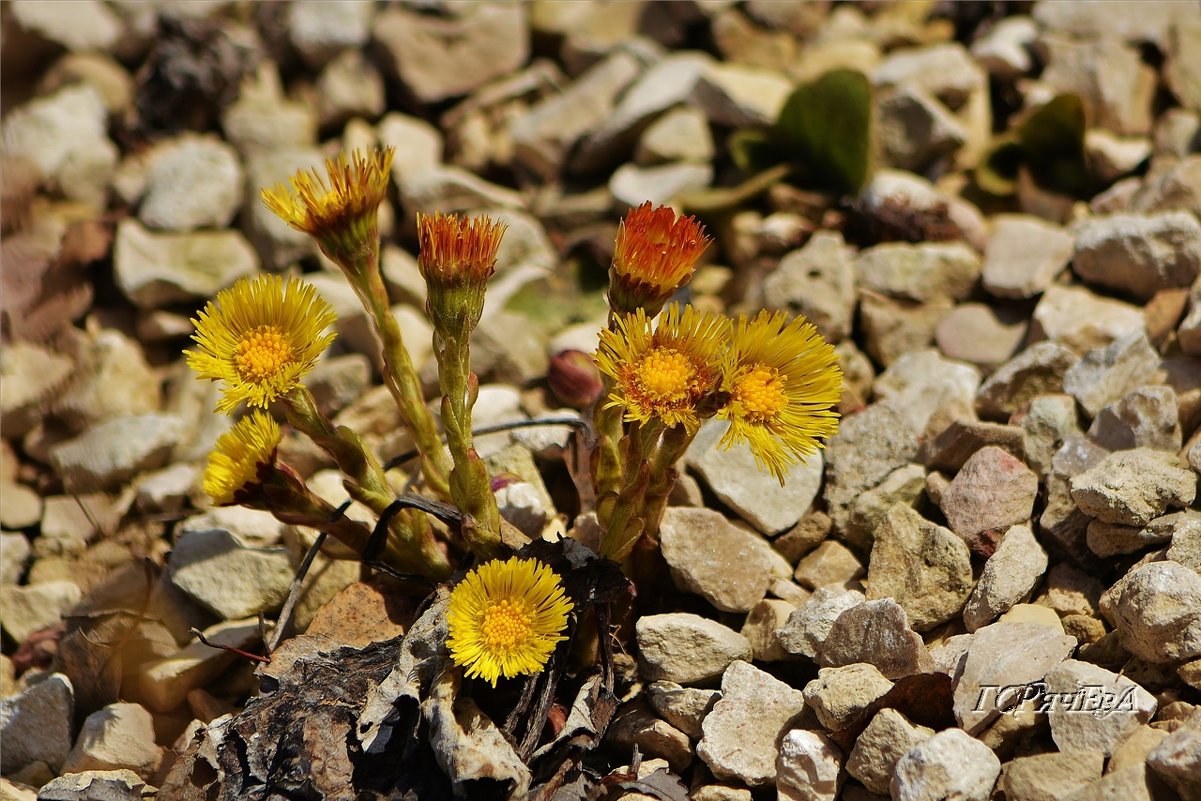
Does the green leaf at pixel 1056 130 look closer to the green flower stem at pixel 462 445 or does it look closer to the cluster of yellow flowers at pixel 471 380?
the cluster of yellow flowers at pixel 471 380

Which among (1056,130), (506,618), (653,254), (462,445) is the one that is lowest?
(506,618)

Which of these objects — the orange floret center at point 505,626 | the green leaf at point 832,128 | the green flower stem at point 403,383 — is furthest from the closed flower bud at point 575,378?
the green leaf at point 832,128

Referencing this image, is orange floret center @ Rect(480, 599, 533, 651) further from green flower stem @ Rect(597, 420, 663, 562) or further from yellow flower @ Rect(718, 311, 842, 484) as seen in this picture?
yellow flower @ Rect(718, 311, 842, 484)

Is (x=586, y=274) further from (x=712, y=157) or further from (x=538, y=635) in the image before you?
(x=538, y=635)

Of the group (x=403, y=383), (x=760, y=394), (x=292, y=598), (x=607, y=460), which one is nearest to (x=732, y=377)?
(x=760, y=394)

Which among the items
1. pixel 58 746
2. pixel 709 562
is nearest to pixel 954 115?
pixel 709 562

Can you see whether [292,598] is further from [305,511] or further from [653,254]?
[653,254]

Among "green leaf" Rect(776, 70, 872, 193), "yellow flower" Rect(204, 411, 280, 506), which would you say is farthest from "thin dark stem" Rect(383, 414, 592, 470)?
"green leaf" Rect(776, 70, 872, 193)
